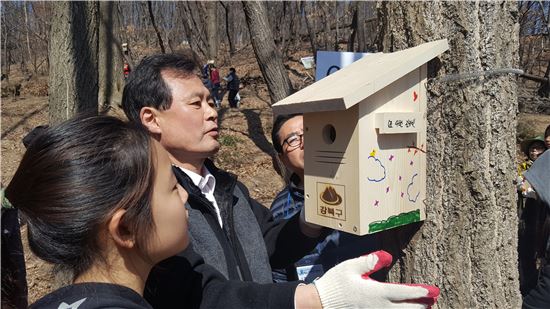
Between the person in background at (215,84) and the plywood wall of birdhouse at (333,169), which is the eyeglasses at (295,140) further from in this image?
the person in background at (215,84)

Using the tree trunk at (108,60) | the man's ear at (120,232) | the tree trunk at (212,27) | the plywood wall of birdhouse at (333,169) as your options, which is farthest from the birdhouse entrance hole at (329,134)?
the tree trunk at (212,27)

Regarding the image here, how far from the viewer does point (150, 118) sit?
1772 mm

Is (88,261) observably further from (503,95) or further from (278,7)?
(278,7)

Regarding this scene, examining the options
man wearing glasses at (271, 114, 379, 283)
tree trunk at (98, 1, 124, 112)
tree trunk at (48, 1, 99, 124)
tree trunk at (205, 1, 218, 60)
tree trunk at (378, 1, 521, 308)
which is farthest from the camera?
tree trunk at (205, 1, 218, 60)

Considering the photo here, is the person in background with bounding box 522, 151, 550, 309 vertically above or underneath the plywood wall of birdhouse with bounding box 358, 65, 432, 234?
underneath

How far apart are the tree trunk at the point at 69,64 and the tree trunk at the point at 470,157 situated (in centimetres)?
413

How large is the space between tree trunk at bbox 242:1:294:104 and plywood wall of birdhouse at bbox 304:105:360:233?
4423 mm

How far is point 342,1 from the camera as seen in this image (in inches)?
751

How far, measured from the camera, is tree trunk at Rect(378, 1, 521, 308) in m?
1.41

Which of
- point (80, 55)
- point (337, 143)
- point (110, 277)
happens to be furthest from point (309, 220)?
point (80, 55)

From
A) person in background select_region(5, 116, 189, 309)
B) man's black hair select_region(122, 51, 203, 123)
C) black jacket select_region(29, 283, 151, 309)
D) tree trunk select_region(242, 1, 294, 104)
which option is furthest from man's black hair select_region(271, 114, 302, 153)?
tree trunk select_region(242, 1, 294, 104)

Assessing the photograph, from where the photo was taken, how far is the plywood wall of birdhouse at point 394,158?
139 cm

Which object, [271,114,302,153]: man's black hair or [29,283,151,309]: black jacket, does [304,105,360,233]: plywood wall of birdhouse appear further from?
[271,114,302,153]: man's black hair

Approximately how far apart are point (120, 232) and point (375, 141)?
0.76 metres
